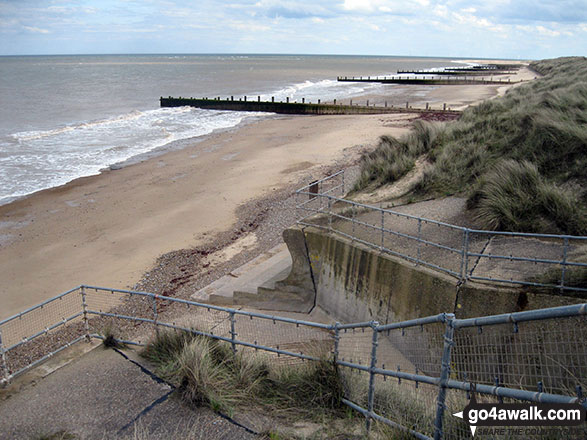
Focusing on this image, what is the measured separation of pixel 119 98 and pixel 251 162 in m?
45.8

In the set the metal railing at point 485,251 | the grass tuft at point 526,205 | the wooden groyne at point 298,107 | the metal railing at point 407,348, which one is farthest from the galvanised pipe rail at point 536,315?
the wooden groyne at point 298,107

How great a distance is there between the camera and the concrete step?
11.0m

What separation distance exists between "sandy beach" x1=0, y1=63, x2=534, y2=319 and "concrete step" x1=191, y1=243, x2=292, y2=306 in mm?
3187

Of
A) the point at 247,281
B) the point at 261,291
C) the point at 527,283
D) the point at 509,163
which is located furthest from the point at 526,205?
the point at 247,281

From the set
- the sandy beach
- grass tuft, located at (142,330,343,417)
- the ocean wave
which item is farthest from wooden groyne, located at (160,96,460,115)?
grass tuft, located at (142,330,343,417)

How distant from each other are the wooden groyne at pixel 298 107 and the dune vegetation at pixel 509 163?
81.5 feet

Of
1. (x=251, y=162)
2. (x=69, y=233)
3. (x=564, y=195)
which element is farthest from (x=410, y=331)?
(x=251, y=162)

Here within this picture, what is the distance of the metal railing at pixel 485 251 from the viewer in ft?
22.5

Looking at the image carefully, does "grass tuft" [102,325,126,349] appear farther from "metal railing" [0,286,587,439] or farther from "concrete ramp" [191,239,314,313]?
"concrete ramp" [191,239,314,313]

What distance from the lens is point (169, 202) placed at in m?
20.5

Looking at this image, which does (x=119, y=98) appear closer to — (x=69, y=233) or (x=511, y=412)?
(x=69, y=233)

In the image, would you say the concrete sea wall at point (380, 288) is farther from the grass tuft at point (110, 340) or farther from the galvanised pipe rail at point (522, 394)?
the grass tuft at point (110, 340)

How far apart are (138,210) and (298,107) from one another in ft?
112

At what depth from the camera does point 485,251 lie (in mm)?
8203
